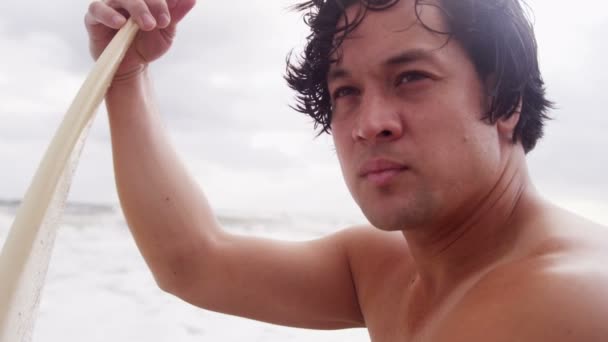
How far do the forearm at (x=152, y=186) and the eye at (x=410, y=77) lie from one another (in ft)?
2.47

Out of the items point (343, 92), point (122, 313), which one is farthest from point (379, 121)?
point (122, 313)

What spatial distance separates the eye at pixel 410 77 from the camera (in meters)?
1.34

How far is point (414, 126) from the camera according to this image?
1312 millimetres

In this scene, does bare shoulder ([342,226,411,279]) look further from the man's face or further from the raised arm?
the man's face

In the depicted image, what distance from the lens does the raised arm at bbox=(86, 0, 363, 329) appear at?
169 cm

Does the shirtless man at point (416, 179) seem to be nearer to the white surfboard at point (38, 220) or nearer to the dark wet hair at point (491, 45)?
the dark wet hair at point (491, 45)

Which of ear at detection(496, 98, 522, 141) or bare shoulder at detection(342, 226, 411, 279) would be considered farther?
bare shoulder at detection(342, 226, 411, 279)

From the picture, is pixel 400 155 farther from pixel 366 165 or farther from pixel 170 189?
pixel 170 189

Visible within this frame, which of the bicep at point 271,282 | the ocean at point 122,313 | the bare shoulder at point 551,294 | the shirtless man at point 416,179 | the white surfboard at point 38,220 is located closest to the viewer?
the white surfboard at point 38,220

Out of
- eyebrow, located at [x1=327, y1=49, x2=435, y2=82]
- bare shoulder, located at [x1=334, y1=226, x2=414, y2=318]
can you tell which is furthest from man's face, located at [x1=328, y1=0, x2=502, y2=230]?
bare shoulder, located at [x1=334, y1=226, x2=414, y2=318]

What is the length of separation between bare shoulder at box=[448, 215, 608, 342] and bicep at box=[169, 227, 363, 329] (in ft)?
2.28

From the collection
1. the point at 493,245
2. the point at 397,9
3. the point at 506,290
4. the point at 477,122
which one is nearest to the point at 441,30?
the point at 397,9

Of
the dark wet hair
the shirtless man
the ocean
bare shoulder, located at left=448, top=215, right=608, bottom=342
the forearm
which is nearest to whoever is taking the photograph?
bare shoulder, located at left=448, top=215, right=608, bottom=342

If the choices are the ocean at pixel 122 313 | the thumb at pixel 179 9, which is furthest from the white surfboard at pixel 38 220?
the ocean at pixel 122 313
